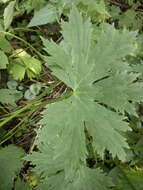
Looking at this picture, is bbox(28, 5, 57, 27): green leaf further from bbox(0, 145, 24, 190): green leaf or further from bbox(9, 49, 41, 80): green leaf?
bbox(0, 145, 24, 190): green leaf

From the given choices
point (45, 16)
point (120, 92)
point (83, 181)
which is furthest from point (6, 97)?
point (120, 92)

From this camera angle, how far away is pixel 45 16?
202 cm

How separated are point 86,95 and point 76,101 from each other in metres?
0.05

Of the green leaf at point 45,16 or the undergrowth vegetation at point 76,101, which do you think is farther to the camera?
the green leaf at point 45,16

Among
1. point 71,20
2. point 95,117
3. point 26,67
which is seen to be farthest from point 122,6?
point 95,117

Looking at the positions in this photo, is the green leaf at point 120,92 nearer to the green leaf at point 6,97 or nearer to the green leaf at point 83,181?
the green leaf at point 83,181

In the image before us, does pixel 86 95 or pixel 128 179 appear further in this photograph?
pixel 128 179

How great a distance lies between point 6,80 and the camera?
2.26m

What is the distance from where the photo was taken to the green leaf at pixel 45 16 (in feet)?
6.58

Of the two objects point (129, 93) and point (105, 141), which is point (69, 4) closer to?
point (129, 93)

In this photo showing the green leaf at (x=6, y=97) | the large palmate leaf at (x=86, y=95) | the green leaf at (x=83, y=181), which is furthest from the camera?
the green leaf at (x=6, y=97)

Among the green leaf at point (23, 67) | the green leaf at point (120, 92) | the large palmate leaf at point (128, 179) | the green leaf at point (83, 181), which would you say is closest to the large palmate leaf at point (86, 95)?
the green leaf at point (120, 92)

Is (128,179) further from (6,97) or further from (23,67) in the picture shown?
(23,67)

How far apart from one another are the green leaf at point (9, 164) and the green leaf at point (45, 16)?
0.82 metres
